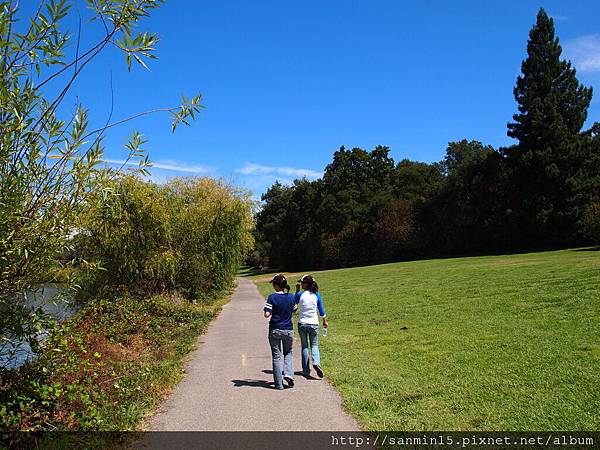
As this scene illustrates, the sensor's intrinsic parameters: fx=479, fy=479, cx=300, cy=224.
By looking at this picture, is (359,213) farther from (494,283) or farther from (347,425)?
(347,425)

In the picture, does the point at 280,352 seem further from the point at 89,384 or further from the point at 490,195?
the point at 490,195

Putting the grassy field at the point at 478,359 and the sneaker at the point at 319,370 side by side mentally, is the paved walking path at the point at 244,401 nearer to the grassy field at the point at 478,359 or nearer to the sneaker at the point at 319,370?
the sneaker at the point at 319,370

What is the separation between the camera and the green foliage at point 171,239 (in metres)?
20.0

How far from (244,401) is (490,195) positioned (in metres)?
51.2

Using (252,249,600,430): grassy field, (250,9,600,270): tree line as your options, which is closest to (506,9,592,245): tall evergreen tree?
(250,9,600,270): tree line

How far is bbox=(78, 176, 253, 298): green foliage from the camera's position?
2000 centimetres

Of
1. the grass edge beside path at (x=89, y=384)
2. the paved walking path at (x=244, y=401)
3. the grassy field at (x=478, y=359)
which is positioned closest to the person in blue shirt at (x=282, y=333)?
the paved walking path at (x=244, y=401)

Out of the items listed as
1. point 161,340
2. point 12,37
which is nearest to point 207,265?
point 161,340

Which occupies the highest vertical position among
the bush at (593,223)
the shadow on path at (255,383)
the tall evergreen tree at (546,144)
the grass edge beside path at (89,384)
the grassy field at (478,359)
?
the tall evergreen tree at (546,144)

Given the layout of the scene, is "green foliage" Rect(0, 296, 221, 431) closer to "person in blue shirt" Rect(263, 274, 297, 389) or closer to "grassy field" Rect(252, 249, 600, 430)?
"person in blue shirt" Rect(263, 274, 297, 389)

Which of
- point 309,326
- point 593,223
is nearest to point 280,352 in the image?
point 309,326

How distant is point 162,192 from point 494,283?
51.9 feet

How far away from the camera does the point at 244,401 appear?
7.08 m

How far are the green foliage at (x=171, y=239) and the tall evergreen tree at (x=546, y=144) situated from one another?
32.3m
